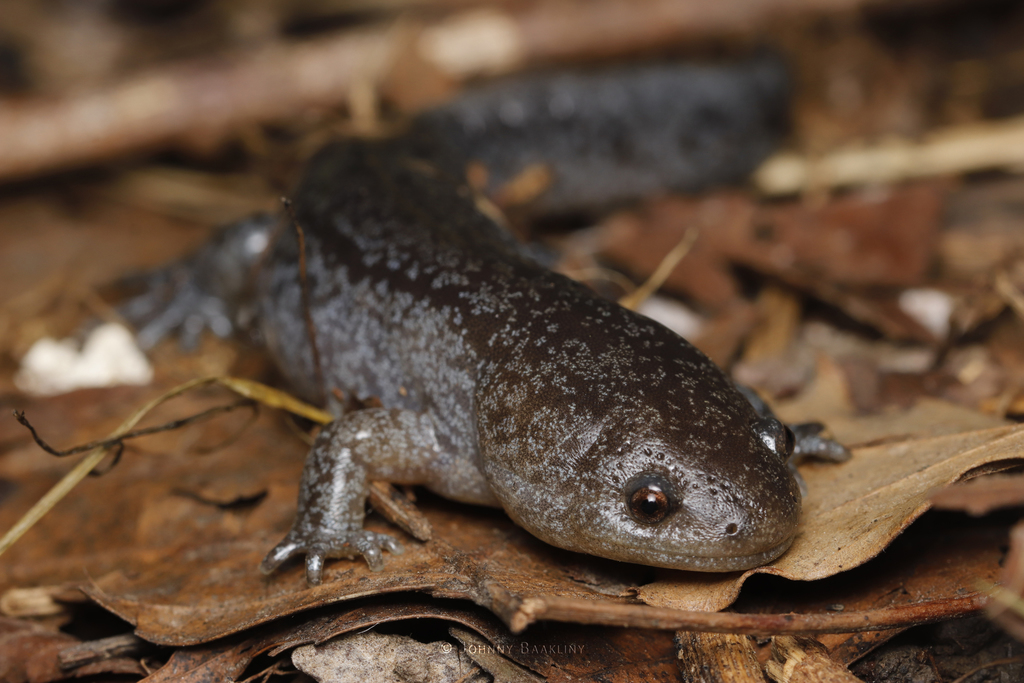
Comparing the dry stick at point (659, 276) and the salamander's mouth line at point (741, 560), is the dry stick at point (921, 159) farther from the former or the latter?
the salamander's mouth line at point (741, 560)

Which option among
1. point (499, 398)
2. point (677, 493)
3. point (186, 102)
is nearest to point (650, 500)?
point (677, 493)

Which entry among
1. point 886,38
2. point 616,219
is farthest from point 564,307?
point 886,38

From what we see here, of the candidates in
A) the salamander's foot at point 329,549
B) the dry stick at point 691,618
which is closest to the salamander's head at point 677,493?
the dry stick at point 691,618

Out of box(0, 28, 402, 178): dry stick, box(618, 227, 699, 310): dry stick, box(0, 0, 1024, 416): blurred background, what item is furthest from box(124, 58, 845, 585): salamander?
box(0, 28, 402, 178): dry stick

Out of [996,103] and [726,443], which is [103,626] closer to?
[726,443]

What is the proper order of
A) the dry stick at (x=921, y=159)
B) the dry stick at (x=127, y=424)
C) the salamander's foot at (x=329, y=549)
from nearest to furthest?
1. the salamander's foot at (x=329, y=549)
2. the dry stick at (x=127, y=424)
3. the dry stick at (x=921, y=159)

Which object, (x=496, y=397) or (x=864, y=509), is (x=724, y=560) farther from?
(x=496, y=397)
